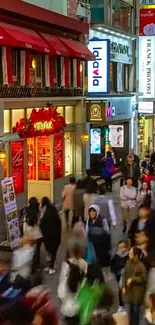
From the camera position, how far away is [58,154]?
891 inches

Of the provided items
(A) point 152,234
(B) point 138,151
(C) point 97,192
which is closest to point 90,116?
(C) point 97,192

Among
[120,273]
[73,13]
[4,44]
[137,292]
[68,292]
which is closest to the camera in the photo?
[68,292]

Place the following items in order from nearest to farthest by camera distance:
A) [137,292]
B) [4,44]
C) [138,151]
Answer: [137,292], [4,44], [138,151]

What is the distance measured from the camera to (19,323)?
653 centimetres

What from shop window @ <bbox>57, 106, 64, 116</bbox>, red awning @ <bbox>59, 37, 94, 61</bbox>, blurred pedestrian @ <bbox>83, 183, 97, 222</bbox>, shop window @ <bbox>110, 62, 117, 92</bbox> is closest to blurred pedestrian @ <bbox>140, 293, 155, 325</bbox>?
blurred pedestrian @ <bbox>83, 183, 97, 222</bbox>

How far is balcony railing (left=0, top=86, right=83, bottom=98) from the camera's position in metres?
17.7

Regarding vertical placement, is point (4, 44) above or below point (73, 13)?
below

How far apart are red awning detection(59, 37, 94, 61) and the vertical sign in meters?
9.96

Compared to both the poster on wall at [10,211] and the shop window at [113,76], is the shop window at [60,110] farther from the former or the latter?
the shop window at [113,76]

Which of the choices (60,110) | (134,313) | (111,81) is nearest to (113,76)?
(111,81)

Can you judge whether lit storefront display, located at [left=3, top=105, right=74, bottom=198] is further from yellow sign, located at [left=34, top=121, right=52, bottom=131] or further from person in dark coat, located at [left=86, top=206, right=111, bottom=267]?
person in dark coat, located at [left=86, top=206, right=111, bottom=267]

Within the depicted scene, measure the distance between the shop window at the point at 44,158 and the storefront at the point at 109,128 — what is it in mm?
3405

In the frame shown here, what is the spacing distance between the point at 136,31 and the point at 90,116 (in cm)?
998

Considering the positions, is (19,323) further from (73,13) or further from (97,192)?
(73,13)
